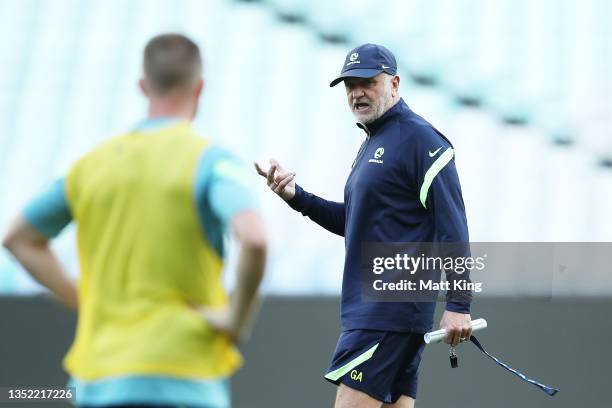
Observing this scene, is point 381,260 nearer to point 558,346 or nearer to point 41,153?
point 558,346

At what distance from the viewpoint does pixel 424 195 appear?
14.9 feet

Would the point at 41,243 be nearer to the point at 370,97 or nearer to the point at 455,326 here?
the point at 455,326

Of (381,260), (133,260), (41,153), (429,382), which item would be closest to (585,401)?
(429,382)

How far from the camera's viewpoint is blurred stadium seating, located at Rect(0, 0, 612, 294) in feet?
24.3

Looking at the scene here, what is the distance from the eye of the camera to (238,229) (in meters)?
2.67

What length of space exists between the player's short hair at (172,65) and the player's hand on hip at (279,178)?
2.02 metres

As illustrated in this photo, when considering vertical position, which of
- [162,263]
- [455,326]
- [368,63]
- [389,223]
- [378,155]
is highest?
[368,63]

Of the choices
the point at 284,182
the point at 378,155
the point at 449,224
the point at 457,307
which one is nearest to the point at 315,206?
the point at 284,182

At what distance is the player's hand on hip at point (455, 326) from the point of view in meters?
4.46

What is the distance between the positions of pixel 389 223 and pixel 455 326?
0.47 meters

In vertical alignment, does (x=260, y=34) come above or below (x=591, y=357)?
above

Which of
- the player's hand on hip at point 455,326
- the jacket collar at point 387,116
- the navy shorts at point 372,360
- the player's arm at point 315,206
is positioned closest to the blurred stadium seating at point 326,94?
the player's arm at point 315,206

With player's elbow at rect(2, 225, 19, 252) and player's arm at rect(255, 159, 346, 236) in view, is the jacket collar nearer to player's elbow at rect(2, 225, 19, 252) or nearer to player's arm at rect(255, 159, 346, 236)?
player's arm at rect(255, 159, 346, 236)

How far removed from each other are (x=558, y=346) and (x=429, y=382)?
2.40 feet
